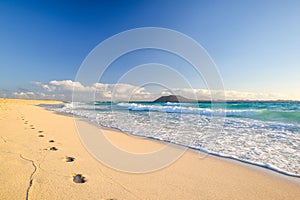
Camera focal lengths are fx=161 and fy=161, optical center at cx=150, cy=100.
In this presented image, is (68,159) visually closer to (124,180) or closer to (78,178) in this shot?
(78,178)

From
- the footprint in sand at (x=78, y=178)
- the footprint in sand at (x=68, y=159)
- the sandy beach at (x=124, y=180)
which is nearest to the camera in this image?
the sandy beach at (x=124, y=180)

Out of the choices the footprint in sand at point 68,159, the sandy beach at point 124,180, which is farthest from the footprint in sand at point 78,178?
the footprint in sand at point 68,159

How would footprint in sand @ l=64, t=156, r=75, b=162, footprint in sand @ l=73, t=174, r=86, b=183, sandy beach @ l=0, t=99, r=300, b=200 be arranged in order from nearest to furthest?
sandy beach @ l=0, t=99, r=300, b=200, footprint in sand @ l=73, t=174, r=86, b=183, footprint in sand @ l=64, t=156, r=75, b=162

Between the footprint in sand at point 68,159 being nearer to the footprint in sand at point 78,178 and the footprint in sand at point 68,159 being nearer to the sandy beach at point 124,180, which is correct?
the sandy beach at point 124,180

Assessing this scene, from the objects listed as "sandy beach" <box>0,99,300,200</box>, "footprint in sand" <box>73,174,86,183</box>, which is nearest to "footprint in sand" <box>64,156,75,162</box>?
"sandy beach" <box>0,99,300,200</box>

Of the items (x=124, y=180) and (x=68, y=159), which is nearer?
(x=124, y=180)

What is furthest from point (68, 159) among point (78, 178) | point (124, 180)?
point (124, 180)

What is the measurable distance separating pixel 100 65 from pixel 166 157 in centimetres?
383

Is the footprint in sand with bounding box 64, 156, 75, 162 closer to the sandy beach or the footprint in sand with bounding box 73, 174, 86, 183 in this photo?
the sandy beach

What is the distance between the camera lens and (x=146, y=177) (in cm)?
240

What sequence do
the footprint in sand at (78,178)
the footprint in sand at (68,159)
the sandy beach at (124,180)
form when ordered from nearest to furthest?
1. the sandy beach at (124,180)
2. the footprint in sand at (78,178)
3. the footprint in sand at (68,159)

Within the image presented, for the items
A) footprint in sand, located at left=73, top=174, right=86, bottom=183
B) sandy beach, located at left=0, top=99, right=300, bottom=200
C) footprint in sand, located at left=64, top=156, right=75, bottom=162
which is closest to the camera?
sandy beach, located at left=0, top=99, right=300, bottom=200

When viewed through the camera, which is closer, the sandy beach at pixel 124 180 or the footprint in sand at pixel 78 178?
the sandy beach at pixel 124 180

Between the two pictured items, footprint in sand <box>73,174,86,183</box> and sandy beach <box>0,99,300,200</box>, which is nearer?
sandy beach <box>0,99,300,200</box>
